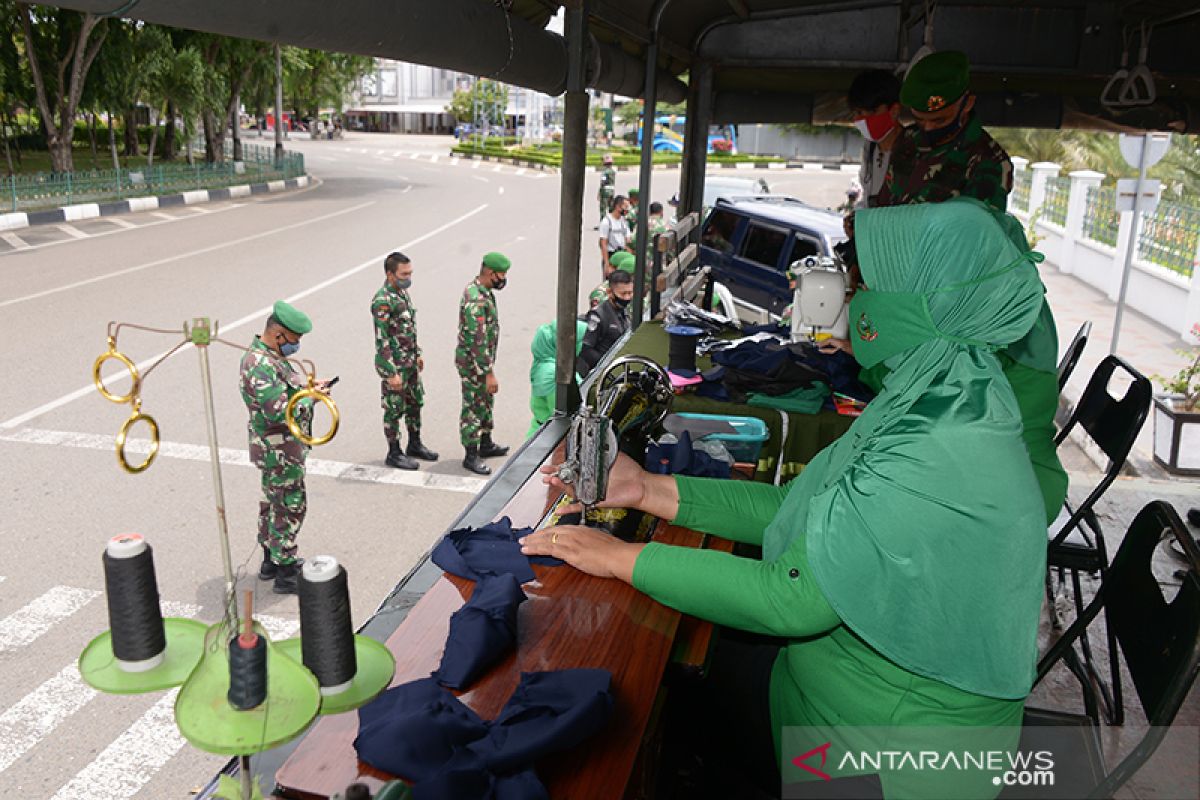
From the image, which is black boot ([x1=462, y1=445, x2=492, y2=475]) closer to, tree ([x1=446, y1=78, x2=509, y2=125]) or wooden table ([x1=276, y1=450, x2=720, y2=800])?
wooden table ([x1=276, y1=450, x2=720, y2=800])

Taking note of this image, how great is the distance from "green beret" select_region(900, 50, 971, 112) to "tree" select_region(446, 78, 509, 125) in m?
46.2

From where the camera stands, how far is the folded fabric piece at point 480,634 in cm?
202

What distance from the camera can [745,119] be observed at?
27.7 ft

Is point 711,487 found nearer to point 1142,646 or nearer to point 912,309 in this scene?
point 912,309

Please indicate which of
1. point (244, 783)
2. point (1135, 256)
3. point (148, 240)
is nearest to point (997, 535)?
point (244, 783)

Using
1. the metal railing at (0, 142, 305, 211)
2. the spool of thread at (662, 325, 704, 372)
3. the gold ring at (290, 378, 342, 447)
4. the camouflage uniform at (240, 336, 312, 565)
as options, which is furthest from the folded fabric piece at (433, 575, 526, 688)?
the metal railing at (0, 142, 305, 211)

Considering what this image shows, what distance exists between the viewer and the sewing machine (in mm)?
2613

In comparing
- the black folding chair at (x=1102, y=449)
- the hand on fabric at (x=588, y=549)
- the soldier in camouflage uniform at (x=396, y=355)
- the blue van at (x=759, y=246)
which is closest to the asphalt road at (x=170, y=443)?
the soldier in camouflage uniform at (x=396, y=355)

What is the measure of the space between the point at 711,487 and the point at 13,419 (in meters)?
7.11

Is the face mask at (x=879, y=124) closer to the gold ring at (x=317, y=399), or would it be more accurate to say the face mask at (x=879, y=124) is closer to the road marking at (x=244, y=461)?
the road marking at (x=244, y=461)

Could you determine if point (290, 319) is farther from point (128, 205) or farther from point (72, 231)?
point (128, 205)

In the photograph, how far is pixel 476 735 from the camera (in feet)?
5.76

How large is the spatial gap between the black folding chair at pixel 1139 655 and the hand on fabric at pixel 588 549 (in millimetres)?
1030

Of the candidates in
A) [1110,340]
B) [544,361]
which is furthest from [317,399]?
[1110,340]
